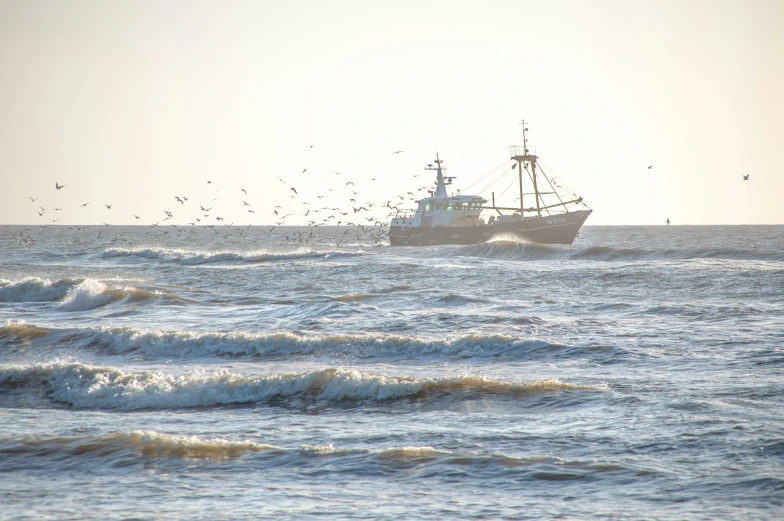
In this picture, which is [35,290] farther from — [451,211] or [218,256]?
[451,211]

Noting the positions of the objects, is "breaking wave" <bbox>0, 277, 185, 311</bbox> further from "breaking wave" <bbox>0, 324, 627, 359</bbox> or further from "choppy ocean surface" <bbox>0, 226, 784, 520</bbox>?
"breaking wave" <bbox>0, 324, 627, 359</bbox>

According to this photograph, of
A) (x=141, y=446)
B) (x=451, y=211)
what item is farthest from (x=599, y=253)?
(x=141, y=446)

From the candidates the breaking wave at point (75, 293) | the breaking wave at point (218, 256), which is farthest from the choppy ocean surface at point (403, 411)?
the breaking wave at point (218, 256)

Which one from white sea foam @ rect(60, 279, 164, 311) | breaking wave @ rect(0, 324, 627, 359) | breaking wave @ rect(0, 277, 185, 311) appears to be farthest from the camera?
breaking wave @ rect(0, 277, 185, 311)

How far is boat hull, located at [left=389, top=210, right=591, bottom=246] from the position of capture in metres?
72.2

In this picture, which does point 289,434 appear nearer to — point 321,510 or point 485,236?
point 321,510

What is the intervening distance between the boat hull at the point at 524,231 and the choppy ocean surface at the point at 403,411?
4408 centimetres

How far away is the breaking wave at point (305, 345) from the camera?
1767 centimetres

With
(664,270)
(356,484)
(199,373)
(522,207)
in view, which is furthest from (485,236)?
(356,484)

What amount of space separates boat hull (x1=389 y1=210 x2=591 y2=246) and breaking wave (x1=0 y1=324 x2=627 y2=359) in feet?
177

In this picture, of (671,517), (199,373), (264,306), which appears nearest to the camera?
(671,517)

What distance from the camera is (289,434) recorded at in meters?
10.9

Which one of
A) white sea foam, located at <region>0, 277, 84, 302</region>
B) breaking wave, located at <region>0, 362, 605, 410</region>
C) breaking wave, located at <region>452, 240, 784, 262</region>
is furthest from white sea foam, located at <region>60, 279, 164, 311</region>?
breaking wave, located at <region>452, 240, 784, 262</region>

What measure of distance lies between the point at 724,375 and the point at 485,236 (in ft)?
193
